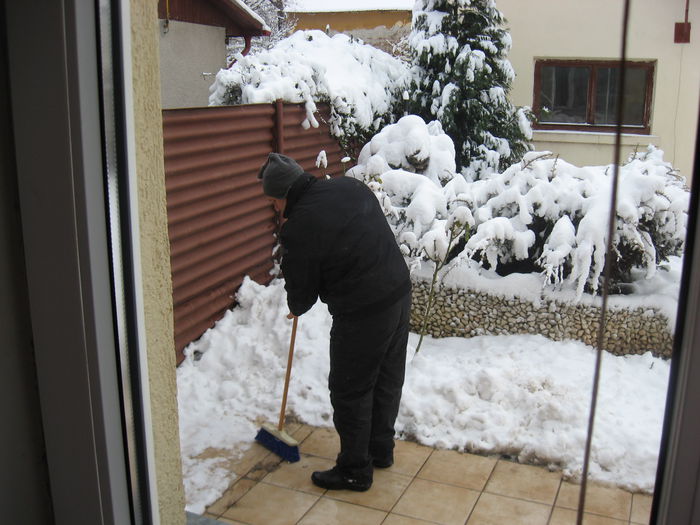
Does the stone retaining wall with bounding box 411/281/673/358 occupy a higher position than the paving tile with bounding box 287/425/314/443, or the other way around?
the stone retaining wall with bounding box 411/281/673/358

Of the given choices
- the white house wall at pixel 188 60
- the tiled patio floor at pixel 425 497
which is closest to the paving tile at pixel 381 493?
the tiled patio floor at pixel 425 497

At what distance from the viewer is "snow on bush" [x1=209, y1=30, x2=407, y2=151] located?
6.13 metres

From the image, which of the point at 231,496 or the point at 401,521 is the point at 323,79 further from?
the point at 401,521

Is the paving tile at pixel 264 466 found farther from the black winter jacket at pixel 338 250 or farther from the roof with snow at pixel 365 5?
the roof with snow at pixel 365 5

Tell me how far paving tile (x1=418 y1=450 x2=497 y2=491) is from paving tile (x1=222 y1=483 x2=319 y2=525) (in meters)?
0.64

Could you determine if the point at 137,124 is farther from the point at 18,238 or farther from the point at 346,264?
the point at 346,264

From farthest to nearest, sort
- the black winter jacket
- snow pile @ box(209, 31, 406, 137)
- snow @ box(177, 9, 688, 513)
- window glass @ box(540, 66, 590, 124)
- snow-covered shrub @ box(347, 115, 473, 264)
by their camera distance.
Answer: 1. window glass @ box(540, 66, 590, 124)
2. snow pile @ box(209, 31, 406, 137)
3. snow-covered shrub @ box(347, 115, 473, 264)
4. snow @ box(177, 9, 688, 513)
5. the black winter jacket

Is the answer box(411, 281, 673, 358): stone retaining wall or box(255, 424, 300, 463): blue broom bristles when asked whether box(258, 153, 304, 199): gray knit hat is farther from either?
box(411, 281, 673, 358): stone retaining wall

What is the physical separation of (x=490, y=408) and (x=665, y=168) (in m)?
2.44

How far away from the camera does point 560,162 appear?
5.55 metres

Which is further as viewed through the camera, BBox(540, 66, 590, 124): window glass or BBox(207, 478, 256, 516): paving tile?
BBox(540, 66, 590, 124): window glass

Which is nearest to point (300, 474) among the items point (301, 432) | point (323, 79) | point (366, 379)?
point (301, 432)

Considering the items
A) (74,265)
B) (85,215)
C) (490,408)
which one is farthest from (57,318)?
(490,408)

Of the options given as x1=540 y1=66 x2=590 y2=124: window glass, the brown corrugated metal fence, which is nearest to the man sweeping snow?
the brown corrugated metal fence
